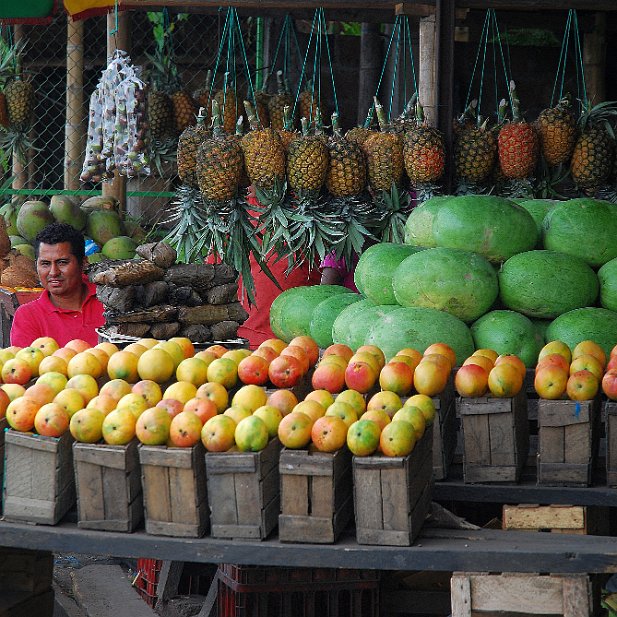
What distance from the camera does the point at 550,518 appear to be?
306 cm

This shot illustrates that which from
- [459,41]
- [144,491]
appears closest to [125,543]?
[144,491]

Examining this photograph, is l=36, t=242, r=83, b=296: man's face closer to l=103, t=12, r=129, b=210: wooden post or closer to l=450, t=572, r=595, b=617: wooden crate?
l=103, t=12, r=129, b=210: wooden post

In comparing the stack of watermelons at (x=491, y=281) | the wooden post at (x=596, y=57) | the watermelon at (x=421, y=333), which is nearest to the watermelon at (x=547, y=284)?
the stack of watermelons at (x=491, y=281)

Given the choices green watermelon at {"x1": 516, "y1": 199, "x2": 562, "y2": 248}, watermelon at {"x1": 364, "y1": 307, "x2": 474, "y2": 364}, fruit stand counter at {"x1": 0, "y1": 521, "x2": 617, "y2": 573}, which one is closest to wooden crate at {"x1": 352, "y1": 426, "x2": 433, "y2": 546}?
fruit stand counter at {"x1": 0, "y1": 521, "x2": 617, "y2": 573}

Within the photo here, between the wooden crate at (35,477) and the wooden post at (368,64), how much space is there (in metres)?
4.80

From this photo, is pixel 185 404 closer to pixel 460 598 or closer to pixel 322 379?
pixel 322 379

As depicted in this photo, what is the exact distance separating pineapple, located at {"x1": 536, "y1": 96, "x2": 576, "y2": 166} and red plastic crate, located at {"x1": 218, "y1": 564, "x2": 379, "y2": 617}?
2.46 meters

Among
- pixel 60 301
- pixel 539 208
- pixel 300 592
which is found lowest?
pixel 300 592

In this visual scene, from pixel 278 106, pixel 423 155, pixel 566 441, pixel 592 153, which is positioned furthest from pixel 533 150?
pixel 566 441

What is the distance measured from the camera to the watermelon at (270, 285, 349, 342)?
14.7ft

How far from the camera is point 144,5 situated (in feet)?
17.9

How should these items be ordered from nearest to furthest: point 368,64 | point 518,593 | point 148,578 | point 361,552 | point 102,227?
point 361,552 < point 518,593 < point 148,578 < point 102,227 < point 368,64

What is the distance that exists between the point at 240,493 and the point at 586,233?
1941 millimetres

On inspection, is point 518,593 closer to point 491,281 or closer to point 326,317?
point 491,281
